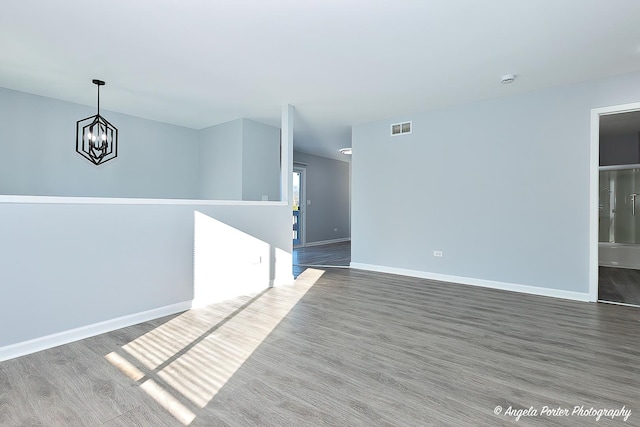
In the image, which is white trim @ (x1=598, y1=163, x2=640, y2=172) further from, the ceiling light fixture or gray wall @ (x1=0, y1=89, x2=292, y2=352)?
the ceiling light fixture

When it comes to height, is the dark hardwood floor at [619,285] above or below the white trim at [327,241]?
below

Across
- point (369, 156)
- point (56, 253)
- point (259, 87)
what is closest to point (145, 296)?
point (56, 253)

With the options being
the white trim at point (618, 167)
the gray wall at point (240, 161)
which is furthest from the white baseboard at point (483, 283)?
the white trim at point (618, 167)

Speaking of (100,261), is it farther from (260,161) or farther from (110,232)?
(260,161)

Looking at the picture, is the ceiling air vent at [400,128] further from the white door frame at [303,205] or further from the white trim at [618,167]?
the white trim at [618,167]

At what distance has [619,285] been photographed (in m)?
4.25

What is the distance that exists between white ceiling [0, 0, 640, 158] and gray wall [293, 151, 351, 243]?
4.12 m

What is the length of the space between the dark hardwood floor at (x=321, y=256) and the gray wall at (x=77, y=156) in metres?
2.25

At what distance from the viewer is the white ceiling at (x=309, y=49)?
229cm

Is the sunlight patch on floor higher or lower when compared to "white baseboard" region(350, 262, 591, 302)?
lower

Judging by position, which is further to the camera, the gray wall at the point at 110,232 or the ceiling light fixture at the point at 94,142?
the ceiling light fixture at the point at 94,142

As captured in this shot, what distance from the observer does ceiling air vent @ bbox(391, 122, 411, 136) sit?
492 centimetres

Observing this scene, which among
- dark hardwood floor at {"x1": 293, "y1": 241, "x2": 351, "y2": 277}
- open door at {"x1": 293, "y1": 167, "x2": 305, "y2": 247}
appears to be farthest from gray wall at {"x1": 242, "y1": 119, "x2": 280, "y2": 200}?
open door at {"x1": 293, "y1": 167, "x2": 305, "y2": 247}

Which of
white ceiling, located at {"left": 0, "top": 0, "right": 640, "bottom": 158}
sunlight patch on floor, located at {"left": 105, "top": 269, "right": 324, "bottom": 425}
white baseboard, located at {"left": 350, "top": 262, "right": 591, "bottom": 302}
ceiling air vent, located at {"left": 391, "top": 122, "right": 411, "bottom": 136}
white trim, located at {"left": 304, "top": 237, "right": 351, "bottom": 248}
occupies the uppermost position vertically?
white ceiling, located at {"left": 0, "top": 0, "right": 640, "bottom": 158}
